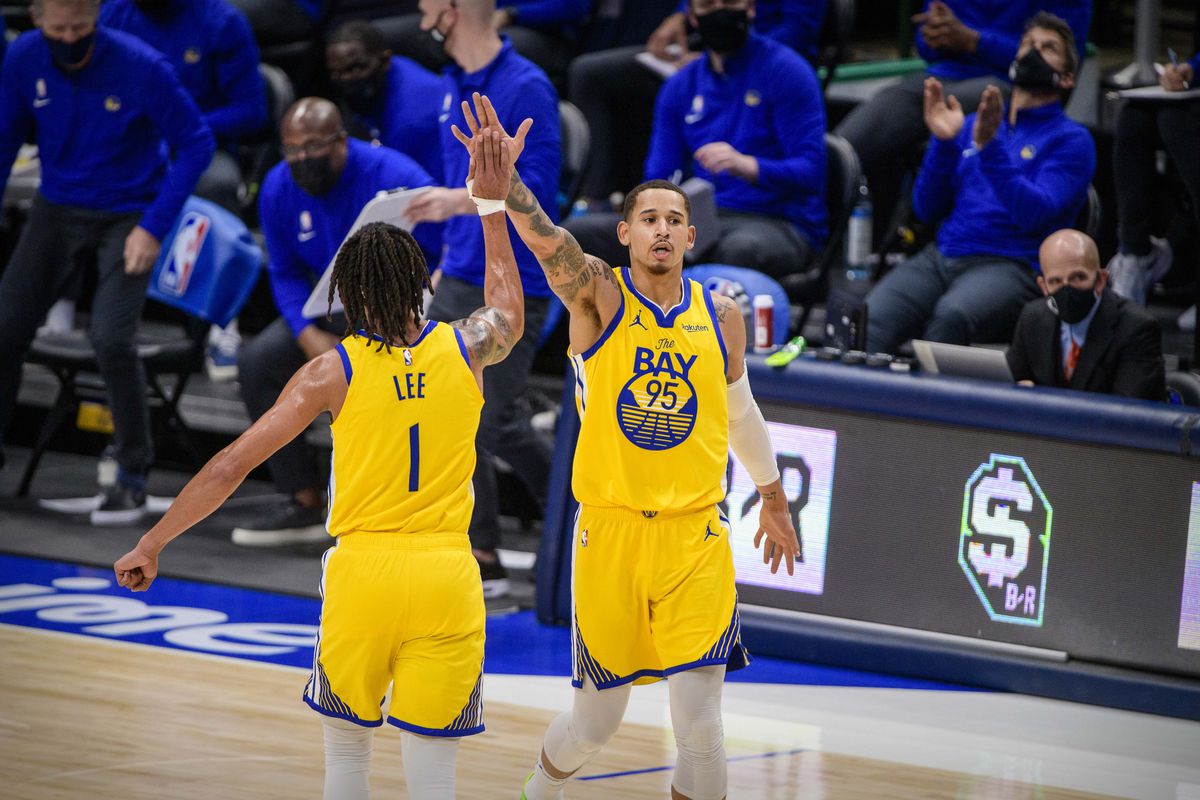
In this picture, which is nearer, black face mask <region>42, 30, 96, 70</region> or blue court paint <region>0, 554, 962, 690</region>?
blue court paint <region>0, 554, 962, 690</region>

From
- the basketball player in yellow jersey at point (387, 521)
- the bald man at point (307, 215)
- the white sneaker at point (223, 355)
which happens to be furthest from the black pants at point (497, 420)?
the basketball player in yellow jersey at point (387, 521)

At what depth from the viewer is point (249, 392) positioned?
793 cm

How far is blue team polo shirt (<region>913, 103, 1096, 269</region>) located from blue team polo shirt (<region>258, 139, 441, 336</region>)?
7.88 feet

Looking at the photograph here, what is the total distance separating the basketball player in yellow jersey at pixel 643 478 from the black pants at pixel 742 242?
285cm

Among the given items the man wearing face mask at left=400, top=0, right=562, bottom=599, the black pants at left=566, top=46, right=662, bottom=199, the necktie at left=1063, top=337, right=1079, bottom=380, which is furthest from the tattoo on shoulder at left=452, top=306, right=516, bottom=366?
the black pants at left=566, top=46, right=662, bottom=199

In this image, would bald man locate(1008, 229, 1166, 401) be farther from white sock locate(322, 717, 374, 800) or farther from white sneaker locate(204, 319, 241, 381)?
white sneaker locate(204, 319, 241, 381)

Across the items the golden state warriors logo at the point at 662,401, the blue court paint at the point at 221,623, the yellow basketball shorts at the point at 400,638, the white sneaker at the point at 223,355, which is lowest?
the blue court paint at the point at 221,623

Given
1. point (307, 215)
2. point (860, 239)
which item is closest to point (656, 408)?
point (307, 215)

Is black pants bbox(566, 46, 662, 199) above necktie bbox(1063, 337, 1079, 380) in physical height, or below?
above

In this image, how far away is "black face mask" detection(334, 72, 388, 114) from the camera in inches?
321

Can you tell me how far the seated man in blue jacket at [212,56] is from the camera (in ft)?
30.3

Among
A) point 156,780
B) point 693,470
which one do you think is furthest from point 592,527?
point 156,780

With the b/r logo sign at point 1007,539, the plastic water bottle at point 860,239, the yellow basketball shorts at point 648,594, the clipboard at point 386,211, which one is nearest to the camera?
the yellow basketball shorts at point 648,594

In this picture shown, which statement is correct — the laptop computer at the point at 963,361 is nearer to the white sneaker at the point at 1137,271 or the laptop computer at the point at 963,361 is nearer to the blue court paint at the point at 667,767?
the white sneaker at the point at 1137,271
